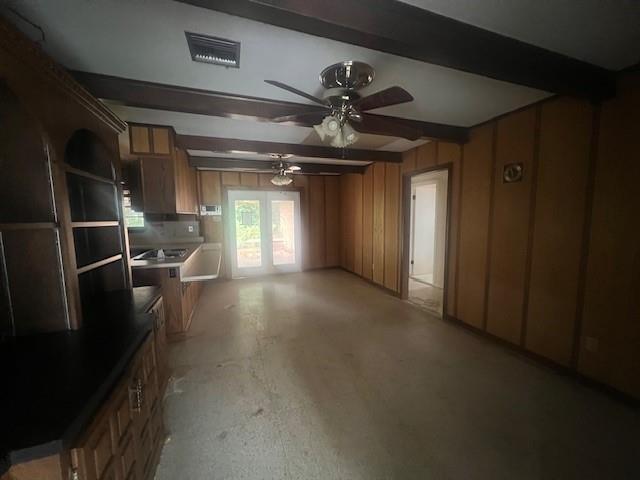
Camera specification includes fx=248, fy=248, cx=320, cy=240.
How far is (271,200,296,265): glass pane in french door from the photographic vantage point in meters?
6.00

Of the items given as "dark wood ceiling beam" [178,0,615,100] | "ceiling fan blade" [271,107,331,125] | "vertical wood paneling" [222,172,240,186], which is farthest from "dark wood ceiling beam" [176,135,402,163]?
"dark wood ceiling beam" [178,0,615,100]

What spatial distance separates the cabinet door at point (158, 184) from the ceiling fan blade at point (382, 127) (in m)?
2.29

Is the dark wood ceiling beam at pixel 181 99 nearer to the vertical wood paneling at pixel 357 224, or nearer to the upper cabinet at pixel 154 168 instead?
the upper cabinet at pixel 154 168

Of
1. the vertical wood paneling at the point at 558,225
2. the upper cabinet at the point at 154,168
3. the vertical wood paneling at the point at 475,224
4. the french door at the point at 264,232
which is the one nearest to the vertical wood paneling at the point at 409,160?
the vertical wood paneling at the point at 475,224

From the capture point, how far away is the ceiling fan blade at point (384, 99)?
1.55m

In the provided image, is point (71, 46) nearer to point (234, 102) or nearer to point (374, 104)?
point (234, 102)

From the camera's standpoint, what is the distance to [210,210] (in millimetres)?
5398

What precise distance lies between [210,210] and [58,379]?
15.9 ft

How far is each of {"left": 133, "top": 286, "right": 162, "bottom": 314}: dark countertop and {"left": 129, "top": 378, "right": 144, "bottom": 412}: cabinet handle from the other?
424 millimetres

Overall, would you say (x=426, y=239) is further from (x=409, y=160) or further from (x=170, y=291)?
(x=170, y=291)

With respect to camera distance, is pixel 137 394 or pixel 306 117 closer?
pixel 137 394

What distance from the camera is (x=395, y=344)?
2.84 meters

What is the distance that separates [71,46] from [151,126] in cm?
146

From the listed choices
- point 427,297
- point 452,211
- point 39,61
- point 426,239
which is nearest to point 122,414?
point 39,61
